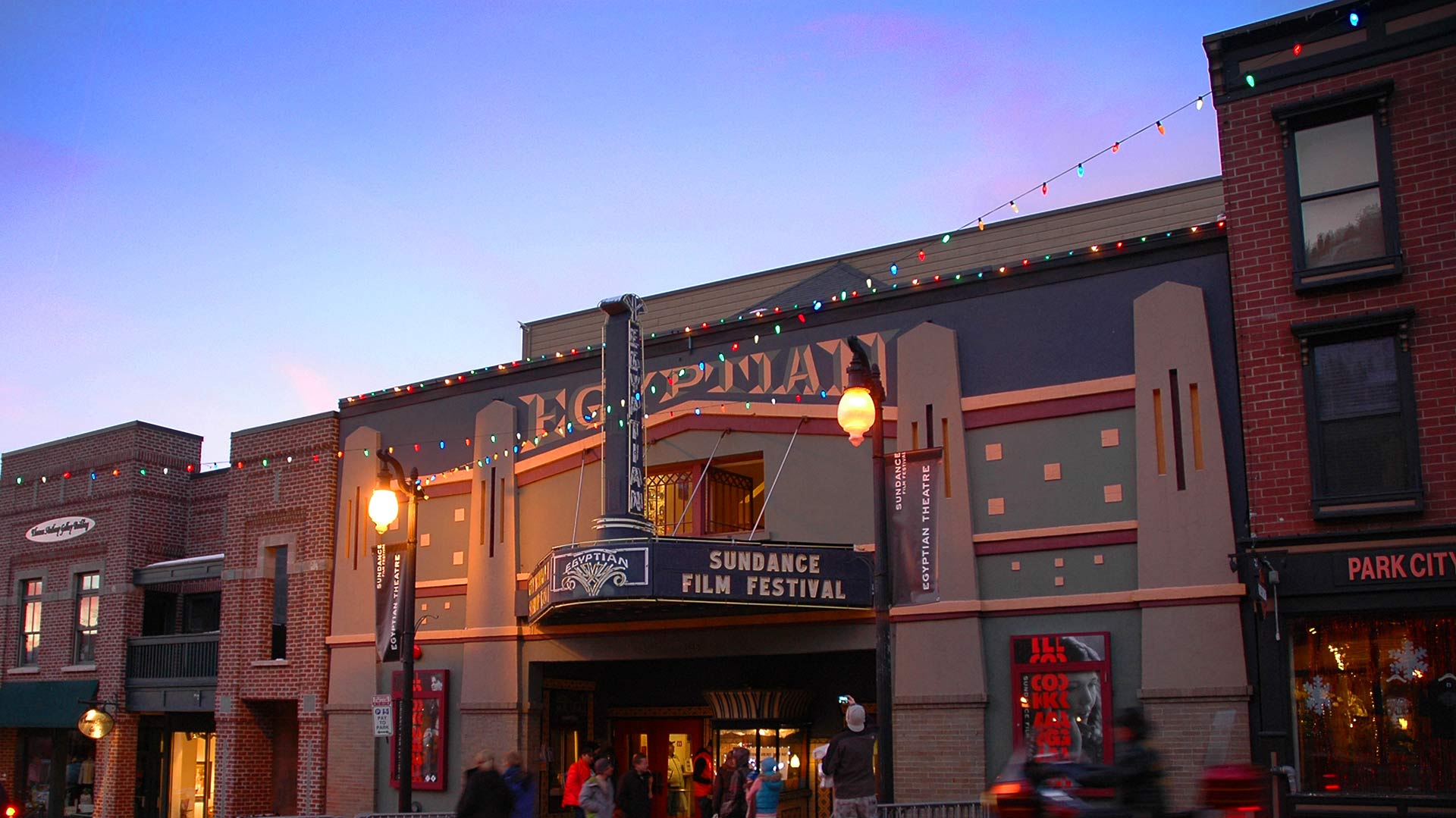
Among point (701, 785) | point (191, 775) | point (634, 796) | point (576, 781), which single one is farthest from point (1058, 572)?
point (191, 775)

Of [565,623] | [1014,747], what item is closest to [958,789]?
[1014,747]

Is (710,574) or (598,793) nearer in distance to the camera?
(598,793)

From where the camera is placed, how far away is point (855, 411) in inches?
542

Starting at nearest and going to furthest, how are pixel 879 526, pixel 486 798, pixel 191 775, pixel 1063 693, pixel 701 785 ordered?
pixel 486 798
pixel 879 526
pixel 1063 693
pixel 701 785
pixel 191 775

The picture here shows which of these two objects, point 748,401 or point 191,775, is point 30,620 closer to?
point 191,775

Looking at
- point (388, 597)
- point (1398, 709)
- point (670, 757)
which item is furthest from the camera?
point (670, 757)

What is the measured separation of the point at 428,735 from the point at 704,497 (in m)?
6.94

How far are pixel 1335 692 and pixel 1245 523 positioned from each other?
7.12 ft

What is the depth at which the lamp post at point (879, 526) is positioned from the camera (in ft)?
43.8

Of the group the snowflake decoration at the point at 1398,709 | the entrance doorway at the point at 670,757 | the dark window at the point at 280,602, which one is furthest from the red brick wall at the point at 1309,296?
the dark window at the point at 280,602

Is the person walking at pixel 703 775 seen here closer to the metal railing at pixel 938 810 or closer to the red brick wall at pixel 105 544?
the metal railing at pixel 938 810

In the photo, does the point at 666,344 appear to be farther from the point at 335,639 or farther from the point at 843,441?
the point at 335,639

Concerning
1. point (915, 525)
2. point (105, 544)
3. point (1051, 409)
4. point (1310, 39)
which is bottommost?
point (915, 525)

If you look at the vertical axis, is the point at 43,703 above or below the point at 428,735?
above
